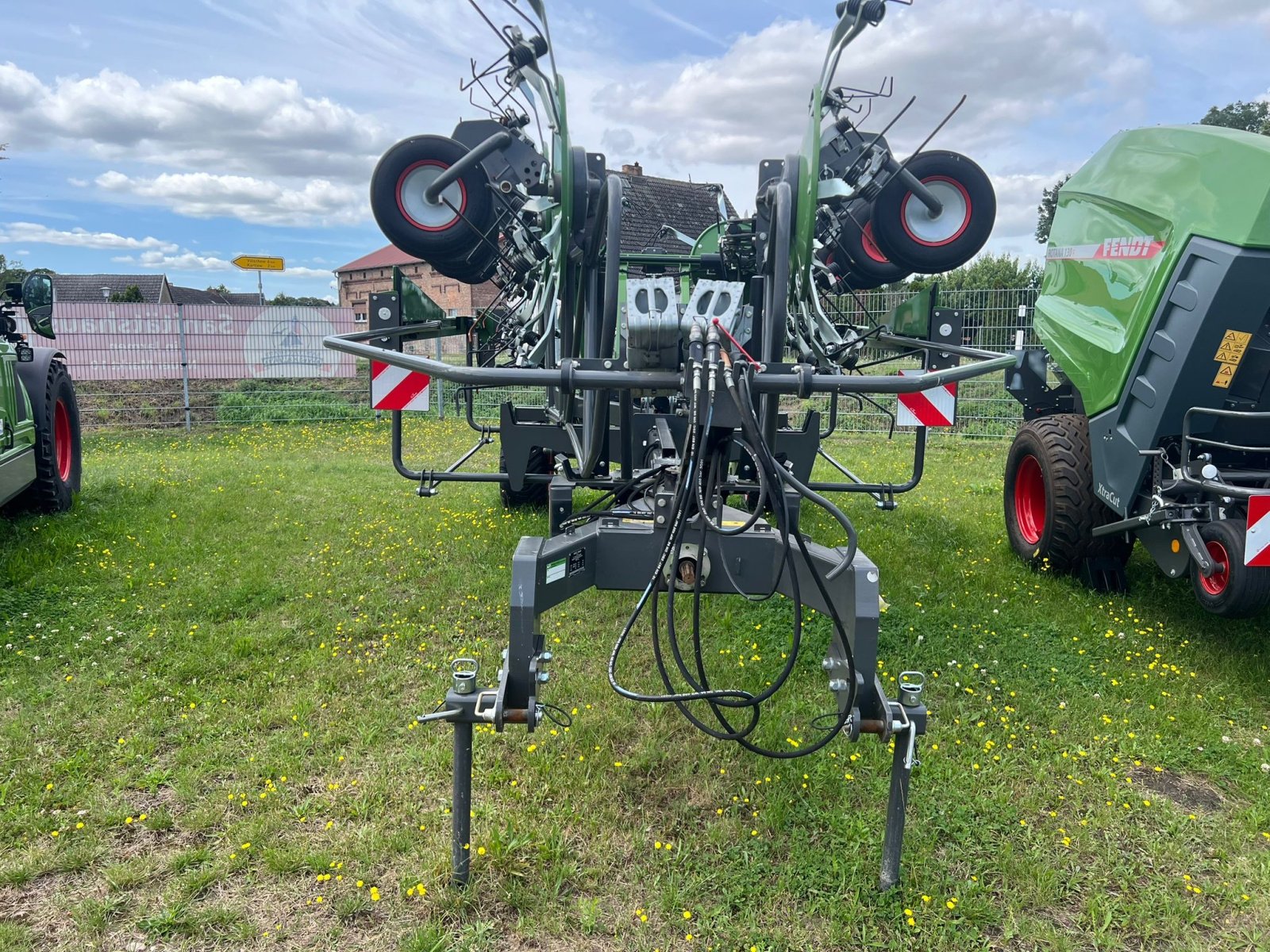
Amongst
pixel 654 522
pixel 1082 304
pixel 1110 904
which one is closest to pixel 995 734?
pixel 1110 904

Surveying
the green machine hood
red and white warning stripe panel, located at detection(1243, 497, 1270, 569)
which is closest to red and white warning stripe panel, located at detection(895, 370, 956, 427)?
the green machine hood

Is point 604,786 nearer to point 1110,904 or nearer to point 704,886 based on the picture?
point 704,886

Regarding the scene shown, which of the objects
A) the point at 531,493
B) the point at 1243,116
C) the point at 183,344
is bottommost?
the point at 531,493

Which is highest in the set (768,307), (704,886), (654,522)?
(768,307)

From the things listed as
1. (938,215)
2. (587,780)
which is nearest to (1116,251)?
(938,215)

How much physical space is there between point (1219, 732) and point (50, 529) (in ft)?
21.7

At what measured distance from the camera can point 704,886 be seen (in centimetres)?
252

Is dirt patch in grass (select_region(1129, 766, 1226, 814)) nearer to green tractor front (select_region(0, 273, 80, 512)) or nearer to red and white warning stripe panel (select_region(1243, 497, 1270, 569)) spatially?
red and white warning stripe panel (select_region(1243, 497, 1270, 569))

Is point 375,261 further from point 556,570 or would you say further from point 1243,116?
point 556,570

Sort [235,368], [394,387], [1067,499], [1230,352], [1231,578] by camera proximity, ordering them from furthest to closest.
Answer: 1. [235,368]
2. [1067,499]
3. [394,387]
4. [1230,352]
5. [1231,578]

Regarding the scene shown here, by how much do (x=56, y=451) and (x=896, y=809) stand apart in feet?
20.9

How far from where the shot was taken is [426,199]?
3844 mm

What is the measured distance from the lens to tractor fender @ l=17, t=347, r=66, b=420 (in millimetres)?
5918

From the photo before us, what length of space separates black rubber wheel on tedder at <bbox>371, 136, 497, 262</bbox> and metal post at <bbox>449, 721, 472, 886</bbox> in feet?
7.85
